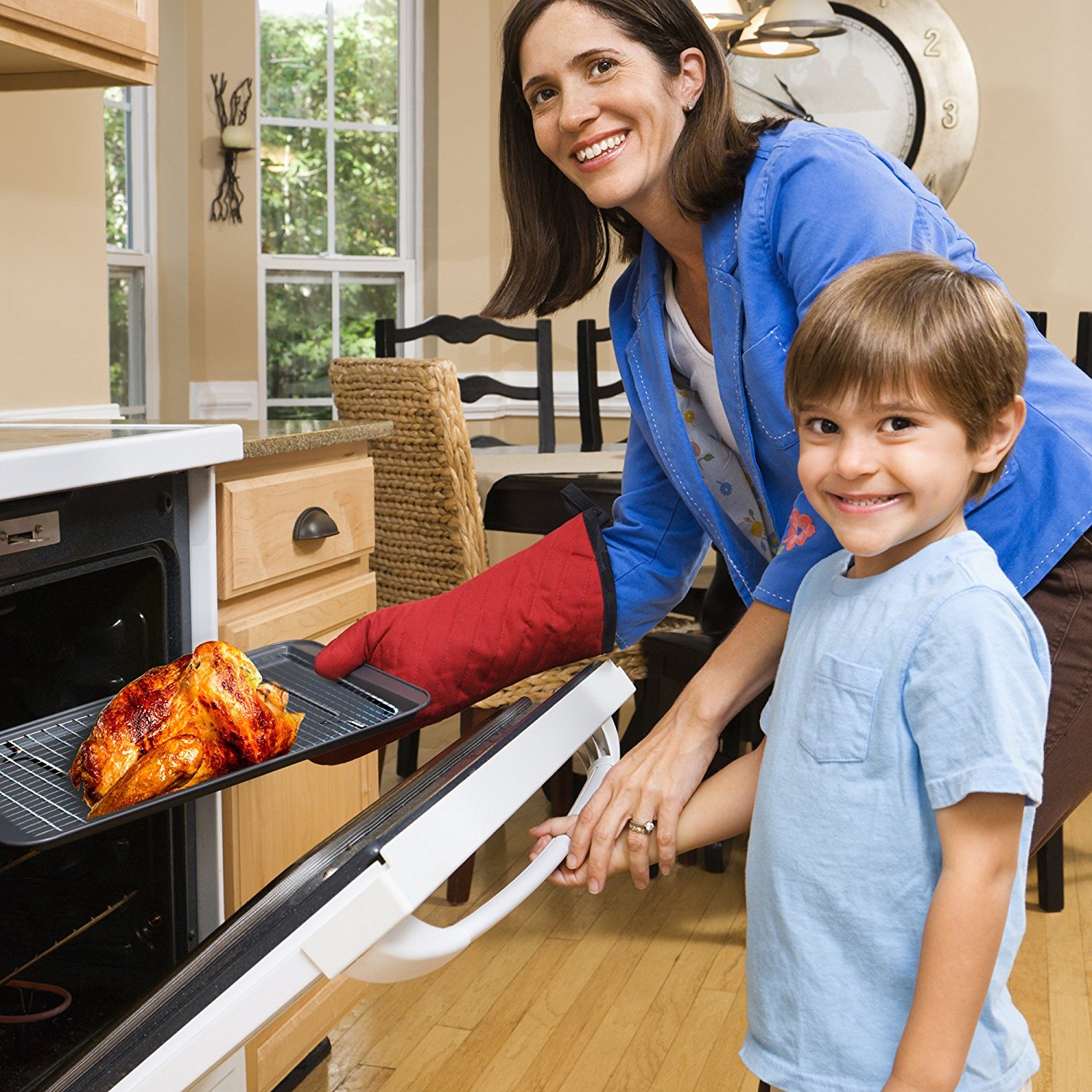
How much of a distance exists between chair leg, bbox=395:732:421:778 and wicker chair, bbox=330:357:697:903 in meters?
0.38

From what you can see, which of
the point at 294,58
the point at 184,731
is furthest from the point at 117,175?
the point at 184,731

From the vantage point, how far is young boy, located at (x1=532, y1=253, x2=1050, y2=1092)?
872 millimetres

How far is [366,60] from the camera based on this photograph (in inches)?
184

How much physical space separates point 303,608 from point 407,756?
56.7 inches

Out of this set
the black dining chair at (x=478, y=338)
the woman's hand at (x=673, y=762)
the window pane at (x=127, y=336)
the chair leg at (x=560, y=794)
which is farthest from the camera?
the window pane at (x=127, y=336)

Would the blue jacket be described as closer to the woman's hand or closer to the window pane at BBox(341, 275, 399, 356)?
the woman's hand

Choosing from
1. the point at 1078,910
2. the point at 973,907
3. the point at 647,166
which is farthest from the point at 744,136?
the point at 1078,910

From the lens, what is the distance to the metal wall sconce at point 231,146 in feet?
14.1

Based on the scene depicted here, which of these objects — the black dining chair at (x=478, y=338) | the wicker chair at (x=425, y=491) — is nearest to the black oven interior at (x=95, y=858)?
the wicker chair at (x=425, y=491)

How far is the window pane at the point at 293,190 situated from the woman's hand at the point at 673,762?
145 inches

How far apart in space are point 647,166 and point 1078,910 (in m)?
1.96

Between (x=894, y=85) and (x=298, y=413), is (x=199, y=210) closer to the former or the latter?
(x=298, y=413)

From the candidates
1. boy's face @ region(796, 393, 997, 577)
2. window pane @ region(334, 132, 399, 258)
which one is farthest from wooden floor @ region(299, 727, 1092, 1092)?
window pane @ region(334, 132, 399, 258)

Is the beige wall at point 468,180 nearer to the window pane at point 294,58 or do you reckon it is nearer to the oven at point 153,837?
the window pane at point 294,58
